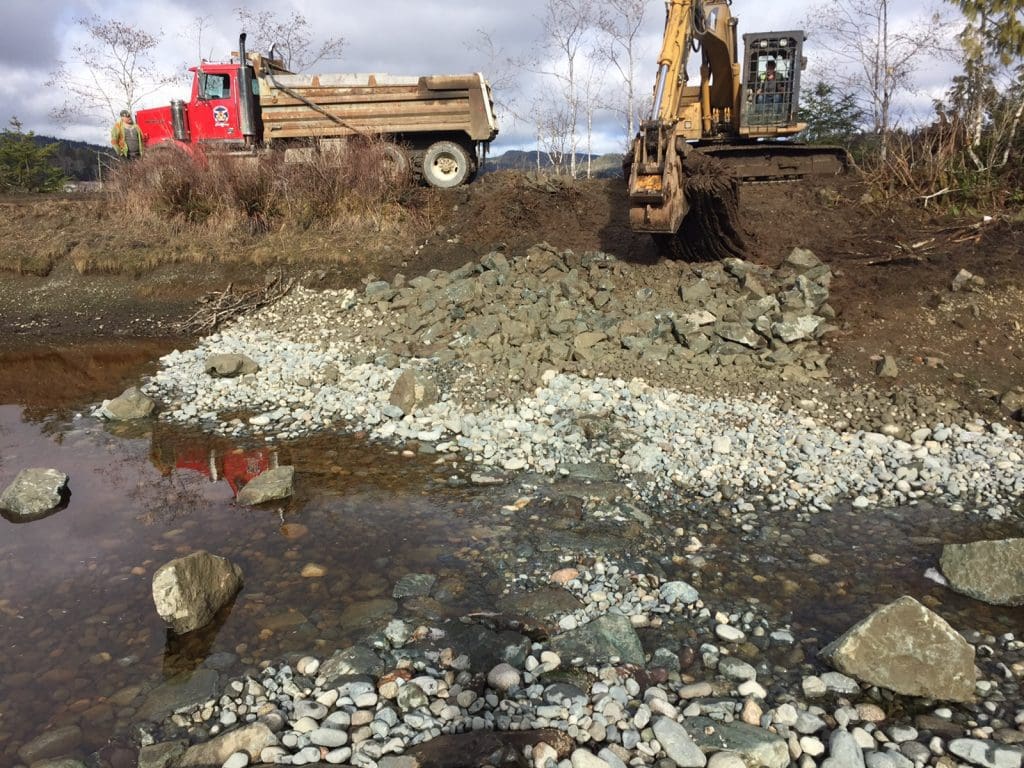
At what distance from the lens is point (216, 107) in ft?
46.2

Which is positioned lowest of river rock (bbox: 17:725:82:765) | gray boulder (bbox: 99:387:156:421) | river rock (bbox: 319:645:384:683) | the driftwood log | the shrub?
river rock (bbox: 17:725:82:765)

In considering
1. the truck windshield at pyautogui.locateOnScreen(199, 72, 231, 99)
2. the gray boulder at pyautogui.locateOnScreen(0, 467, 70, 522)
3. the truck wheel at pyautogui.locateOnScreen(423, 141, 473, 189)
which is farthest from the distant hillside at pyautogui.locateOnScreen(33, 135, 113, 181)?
the gray boulder at pyautogui.locateOnScreen(0, 467, 70, 522)

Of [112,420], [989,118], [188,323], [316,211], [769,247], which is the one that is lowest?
[112,420]

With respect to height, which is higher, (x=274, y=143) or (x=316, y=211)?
(x=274, y=143)

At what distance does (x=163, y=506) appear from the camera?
16.6 feet

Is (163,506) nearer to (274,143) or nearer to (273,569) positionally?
(273,569)

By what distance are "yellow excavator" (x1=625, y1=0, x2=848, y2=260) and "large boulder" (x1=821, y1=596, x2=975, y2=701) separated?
5045mm

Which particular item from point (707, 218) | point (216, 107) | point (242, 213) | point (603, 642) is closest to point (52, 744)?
point (603, 642)

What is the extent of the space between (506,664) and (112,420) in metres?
5.63

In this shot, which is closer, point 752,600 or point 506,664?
point 506,664

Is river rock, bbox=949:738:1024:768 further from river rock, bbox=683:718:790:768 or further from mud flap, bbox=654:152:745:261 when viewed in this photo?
mud flap, bbox=654:152:745:261

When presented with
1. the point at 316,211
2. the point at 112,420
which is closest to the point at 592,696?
the point at 112,420

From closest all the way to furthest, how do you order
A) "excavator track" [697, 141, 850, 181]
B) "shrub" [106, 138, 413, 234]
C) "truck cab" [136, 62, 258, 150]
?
1. "excavator track" [697, 141, 850, 181]
2. "shrub" [106, 138, 413, 234]
3. "truck cab" [136, 62, 258, 150]

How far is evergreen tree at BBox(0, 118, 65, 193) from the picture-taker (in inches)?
774
